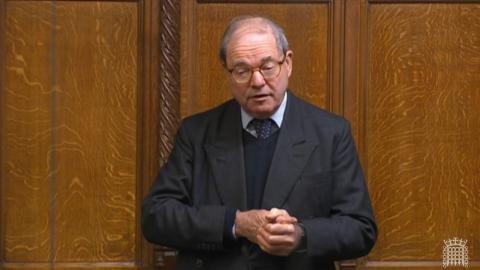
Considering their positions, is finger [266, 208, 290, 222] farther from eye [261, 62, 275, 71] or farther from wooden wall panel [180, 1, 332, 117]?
wooden wall panel [180, 1, 332, 117]

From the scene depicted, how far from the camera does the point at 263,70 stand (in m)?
2.90

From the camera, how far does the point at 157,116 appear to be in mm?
3625

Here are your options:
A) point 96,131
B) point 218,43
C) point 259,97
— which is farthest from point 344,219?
point 96,131

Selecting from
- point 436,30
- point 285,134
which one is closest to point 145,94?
point 285,134

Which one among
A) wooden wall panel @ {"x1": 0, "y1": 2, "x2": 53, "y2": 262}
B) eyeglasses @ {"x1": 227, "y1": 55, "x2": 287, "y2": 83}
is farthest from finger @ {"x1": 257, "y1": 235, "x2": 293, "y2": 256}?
wooden wall panel @ {"x1": 0, "y1": 2, "x2": 53, "y2": 262}

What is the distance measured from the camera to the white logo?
3660 millimetres

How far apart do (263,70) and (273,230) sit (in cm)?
49

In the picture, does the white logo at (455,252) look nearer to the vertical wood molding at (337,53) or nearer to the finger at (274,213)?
the vertical wood molding at (337,53)

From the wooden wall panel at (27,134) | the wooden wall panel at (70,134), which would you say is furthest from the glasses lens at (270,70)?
the wooden wall panel at (27,134)

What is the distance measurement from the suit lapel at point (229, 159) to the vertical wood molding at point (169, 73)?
0.55 m

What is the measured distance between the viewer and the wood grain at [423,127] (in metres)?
3.62

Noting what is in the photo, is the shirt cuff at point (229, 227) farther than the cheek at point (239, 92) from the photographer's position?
No

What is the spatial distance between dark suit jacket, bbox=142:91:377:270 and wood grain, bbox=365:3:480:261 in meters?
0.70

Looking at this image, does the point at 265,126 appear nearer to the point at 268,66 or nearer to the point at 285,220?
the point at 268,66
